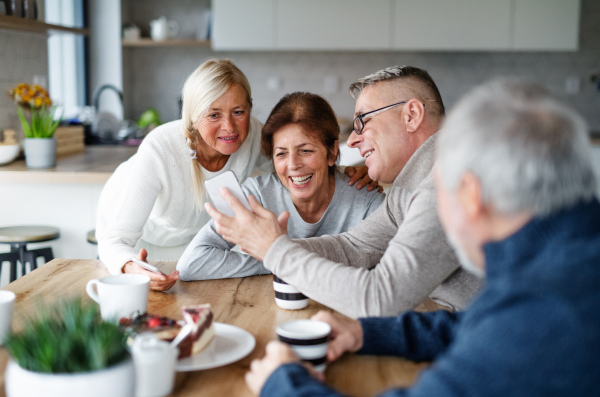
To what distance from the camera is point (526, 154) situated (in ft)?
2.55

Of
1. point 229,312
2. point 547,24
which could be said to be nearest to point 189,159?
point 229,312

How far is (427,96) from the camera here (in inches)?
68.9

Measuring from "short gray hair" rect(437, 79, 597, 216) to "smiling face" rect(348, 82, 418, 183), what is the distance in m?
0.92

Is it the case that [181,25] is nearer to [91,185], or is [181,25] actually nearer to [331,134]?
[91,185]

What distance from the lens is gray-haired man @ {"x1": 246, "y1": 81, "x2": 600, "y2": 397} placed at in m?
0.71

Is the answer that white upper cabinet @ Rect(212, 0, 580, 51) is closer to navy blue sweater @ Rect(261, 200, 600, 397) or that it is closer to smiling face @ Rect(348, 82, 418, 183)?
smiling face @ Rect(348, 82, 418, 183)

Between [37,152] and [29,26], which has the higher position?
[29,26]

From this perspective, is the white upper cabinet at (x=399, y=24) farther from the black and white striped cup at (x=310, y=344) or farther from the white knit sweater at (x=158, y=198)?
the black and white striped cup at (x=310, y=344)

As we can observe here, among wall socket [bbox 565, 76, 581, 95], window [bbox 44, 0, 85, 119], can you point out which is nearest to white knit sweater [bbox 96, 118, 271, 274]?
window [bbox 44, 0, 85, 119]

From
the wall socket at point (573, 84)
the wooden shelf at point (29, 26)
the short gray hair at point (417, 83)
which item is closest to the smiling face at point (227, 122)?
the short gray hair at point (417, 83)

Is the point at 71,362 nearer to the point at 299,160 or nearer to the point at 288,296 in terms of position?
the point at 288,296

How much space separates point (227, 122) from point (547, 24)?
3.57 metres

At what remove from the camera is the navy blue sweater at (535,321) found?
0.71 meters

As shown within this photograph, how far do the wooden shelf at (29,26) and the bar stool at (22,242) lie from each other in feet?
3.66
